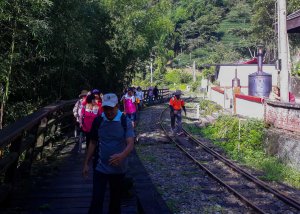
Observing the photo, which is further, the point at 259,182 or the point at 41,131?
the point at 259,182

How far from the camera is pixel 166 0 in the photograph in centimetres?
3444

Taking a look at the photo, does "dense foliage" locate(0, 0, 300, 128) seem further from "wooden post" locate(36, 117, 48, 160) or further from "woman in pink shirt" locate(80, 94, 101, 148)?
"woman in pink shirt" locate(80, 94, 101, 148)

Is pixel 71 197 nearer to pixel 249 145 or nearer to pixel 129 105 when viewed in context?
pixel 129 105

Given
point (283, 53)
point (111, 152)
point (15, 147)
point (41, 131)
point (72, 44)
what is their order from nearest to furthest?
→ 1. point (111, 152)
2. point (15, 147)
3. point (41, 131)
4. point (72, 44)
5. point (283, 53)

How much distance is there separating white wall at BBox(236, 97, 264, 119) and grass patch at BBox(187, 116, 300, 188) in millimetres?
949

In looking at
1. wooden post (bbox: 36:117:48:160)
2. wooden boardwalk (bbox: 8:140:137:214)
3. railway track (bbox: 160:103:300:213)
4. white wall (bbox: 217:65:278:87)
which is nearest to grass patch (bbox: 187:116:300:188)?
railway track (bbox: 160:103:300:213)

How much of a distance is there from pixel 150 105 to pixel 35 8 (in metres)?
31.3

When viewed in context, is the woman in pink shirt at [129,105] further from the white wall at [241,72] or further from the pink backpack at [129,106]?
the white wall at [241,72]

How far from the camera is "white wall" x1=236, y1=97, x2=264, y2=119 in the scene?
16.5 meters

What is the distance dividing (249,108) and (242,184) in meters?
9.09

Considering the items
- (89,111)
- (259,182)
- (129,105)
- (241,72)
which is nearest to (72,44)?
(89,111)

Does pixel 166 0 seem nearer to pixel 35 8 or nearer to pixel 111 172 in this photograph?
pixel 35 8

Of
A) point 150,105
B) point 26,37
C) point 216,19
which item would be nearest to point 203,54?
point 216,19

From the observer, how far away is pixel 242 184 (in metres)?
9.67
